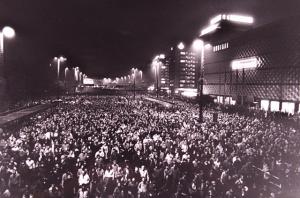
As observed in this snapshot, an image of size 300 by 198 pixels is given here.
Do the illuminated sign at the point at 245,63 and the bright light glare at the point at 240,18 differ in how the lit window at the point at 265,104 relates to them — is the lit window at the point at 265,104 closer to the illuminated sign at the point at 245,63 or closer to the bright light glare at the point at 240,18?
the illuminated sign at the point at 245,63

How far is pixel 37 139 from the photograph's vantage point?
22.2 meters

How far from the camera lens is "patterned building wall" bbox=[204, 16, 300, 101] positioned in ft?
178

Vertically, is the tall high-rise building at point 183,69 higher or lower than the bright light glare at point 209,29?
lower

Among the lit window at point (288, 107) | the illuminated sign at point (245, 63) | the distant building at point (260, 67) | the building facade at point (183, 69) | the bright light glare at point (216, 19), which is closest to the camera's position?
the lit window at point (288, 107)

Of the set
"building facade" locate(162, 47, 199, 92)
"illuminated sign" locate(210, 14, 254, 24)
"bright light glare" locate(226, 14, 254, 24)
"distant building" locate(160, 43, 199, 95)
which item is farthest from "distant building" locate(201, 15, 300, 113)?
"building facade" locate(162, 47, 199, 92)

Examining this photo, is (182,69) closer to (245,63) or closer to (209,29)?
(209,29)

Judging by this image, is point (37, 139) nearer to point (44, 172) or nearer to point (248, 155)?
point (44, 172)

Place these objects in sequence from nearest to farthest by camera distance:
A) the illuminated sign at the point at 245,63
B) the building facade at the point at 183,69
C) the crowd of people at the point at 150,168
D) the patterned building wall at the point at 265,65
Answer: the crowd of people at the point at 150,168, the patterned building wall at the point at 265,65, the illuminated sign at the point at 245,63, the building facade at the point at 183,69

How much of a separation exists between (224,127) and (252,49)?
44812 millimetres

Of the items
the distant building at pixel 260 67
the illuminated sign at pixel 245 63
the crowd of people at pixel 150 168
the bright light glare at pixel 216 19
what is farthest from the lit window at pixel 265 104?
the bright light glare at pixel 216 19

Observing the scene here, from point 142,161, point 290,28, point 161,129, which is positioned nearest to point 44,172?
point 142,161

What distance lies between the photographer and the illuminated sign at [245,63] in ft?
218

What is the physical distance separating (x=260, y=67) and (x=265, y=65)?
197 centimetres

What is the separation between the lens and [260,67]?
64438 millimetres
